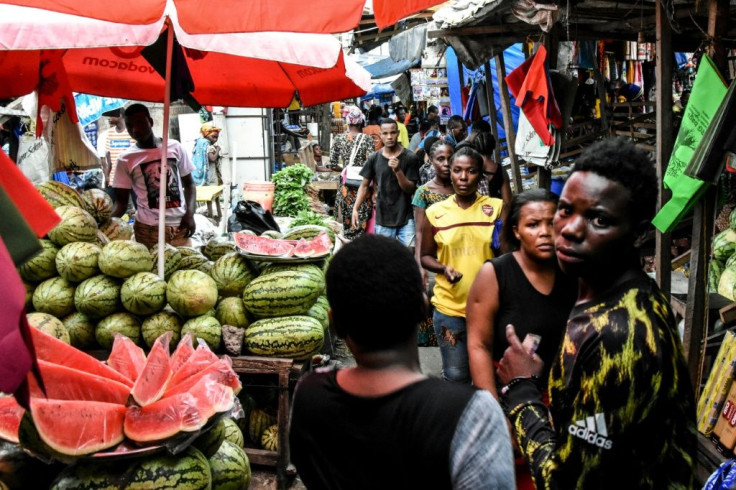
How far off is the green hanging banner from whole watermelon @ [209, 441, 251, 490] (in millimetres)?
2987

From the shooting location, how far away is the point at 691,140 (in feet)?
13.5

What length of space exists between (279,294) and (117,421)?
2.03 meters

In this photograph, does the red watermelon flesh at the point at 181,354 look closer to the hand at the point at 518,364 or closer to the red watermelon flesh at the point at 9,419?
the red watermelon flesh at the point at 9,419

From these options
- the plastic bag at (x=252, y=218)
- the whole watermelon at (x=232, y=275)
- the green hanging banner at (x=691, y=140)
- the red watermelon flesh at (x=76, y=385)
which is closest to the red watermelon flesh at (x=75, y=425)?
the red watermelon flesh at (x=76, y=385)

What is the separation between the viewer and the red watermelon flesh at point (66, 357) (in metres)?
3.01

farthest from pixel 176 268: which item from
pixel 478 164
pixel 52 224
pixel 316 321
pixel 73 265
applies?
pixel 52 224

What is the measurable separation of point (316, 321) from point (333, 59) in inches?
76.9

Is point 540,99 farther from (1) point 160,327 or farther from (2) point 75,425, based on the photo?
(2) point 75,425

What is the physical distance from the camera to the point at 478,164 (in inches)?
200

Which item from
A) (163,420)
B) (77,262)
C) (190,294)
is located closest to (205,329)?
(190,294)

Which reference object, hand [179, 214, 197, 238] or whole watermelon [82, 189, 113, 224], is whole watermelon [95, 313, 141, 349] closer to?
whole watermelon [82, 189, 113, 224]

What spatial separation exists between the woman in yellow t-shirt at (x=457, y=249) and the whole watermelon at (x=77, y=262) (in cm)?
247

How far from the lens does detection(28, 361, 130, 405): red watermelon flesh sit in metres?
2.84

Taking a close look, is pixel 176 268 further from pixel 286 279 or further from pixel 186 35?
pixel 186 35
